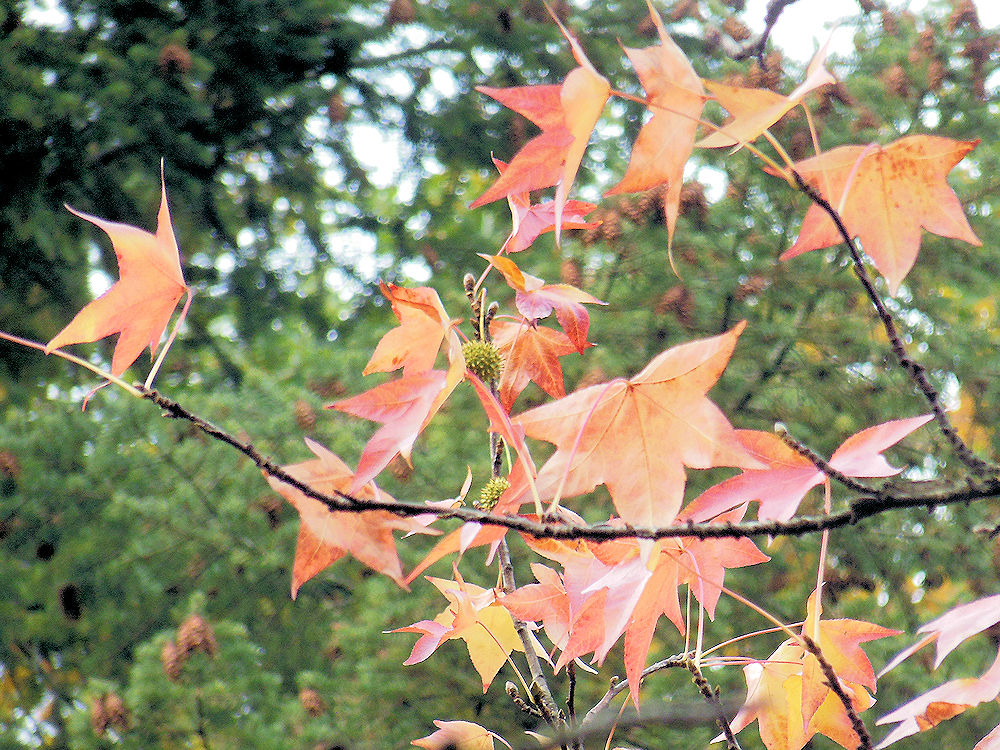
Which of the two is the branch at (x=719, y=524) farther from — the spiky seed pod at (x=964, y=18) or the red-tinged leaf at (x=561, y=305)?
the spiky seed pod at (x=964, y=18)

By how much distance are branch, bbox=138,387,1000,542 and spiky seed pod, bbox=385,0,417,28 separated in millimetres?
2832

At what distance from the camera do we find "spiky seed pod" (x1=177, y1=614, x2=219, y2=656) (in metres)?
1.92

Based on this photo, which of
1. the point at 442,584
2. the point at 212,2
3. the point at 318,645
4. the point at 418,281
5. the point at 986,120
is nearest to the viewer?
the point at 442,584

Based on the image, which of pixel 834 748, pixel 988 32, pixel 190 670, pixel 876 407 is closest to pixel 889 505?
pixel 190 670

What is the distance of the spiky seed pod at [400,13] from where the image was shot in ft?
9.82

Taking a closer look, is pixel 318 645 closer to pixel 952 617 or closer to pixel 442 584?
pixel 442 584

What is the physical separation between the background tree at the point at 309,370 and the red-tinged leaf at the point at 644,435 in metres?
1.70

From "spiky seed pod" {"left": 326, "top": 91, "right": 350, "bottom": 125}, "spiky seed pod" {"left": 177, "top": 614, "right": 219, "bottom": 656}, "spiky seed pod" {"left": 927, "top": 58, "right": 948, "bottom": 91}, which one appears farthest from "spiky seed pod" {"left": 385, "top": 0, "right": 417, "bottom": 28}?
"spiky seed pod" {"left": 177, "top": 614, "right": 219, "bottom": 656}

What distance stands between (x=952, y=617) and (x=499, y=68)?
3.08 m

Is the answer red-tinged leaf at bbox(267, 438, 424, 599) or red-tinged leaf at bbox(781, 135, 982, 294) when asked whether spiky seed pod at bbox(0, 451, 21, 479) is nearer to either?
red-tinged leaf at bbox(267, 438, 424, 599)

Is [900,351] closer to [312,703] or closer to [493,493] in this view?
[493,493]

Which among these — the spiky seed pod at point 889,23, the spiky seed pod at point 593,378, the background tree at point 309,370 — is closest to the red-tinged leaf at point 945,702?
the spiky seed pod at point 593,378

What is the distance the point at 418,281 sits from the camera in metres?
3.28

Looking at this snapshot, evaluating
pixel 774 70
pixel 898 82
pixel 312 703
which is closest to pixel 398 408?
pixel 312 703
